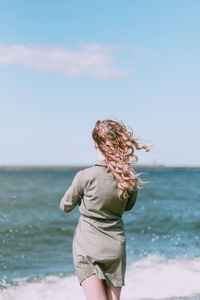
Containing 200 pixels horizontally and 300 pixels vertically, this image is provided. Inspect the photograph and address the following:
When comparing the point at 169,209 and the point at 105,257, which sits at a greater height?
the point at 105,257

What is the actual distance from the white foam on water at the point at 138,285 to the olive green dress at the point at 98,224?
3.45m

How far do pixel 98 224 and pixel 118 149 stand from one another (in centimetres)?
54

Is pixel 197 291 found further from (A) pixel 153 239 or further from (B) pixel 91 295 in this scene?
(A) pixel 153 239

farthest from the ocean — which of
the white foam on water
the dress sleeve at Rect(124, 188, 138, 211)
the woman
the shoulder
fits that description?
the shoulder

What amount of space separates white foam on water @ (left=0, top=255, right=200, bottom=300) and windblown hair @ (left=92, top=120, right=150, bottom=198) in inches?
147

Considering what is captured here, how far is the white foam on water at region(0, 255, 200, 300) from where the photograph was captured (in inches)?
248

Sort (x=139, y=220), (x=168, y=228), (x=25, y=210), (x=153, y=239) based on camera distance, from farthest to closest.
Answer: (x=25, y=210)
(x=139, y=220)
(x=168, y=228)
(x=153, y=239)

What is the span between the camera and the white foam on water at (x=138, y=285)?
6301 millimetres

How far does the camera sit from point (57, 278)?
7.46 meters

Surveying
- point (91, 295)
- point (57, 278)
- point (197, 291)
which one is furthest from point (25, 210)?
point (91, 295)

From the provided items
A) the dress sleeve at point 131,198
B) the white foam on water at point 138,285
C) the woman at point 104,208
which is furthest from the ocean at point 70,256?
the woman at point 104,208

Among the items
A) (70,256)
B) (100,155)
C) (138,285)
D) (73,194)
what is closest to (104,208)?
(73,194)

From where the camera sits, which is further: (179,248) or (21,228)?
(21,228)

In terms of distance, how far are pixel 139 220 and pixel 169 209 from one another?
3660 mm
